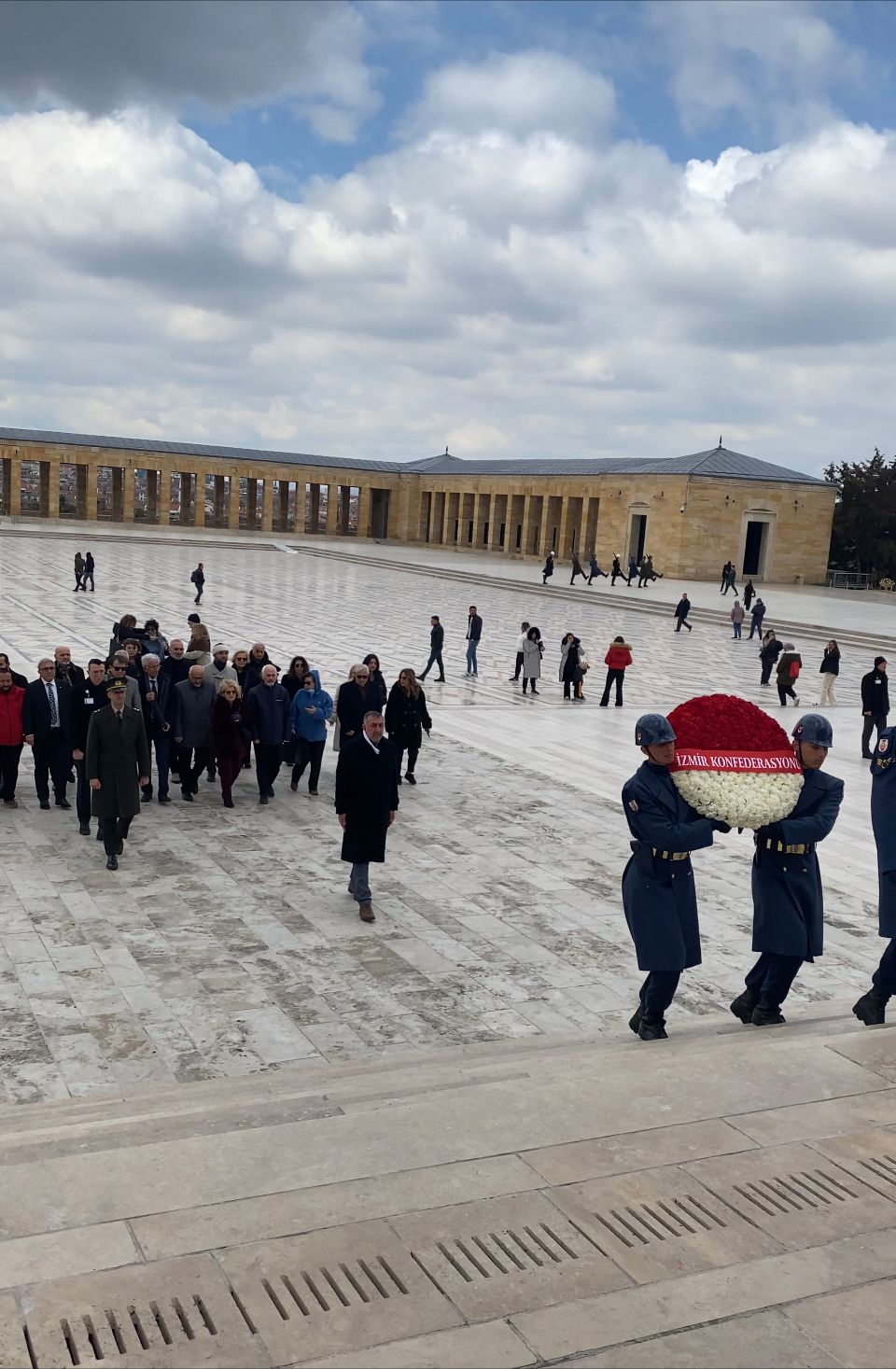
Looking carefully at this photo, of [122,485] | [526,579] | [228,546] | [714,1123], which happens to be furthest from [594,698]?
[122,485]

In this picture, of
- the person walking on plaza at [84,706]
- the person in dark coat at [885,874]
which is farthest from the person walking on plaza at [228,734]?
the person in dark coat at [885,874]

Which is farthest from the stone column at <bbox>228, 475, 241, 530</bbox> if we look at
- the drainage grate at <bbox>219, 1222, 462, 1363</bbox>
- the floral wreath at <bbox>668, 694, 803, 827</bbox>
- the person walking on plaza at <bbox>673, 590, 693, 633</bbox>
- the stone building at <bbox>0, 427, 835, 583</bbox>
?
the drainage grate at <bbox>219, 1222, 462, 1363</bbox>

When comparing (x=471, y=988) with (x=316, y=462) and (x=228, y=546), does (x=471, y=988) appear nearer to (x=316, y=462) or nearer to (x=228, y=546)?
(x=228, y=546)

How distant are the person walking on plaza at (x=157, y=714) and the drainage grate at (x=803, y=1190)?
7.37 meters

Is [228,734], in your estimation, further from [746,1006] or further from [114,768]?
[746,1006]

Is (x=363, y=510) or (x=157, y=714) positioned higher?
(x=363, y=510)

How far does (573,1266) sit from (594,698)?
51.1 ft

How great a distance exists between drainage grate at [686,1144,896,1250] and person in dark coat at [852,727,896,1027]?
1720mm

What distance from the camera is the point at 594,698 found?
18.6 m

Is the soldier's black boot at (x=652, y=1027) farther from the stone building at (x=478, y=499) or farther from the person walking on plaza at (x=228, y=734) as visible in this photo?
the stone building at (x=478, y=499)

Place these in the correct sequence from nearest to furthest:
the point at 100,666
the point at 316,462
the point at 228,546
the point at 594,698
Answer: the point at 100,666 < the point at 594,698 < the point at 228,546 < the point at 316,462

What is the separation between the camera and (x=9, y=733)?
1003 cm

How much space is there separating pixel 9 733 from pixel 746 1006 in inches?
272

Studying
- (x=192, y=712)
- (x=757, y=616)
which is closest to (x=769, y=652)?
(x=757, y=616)
